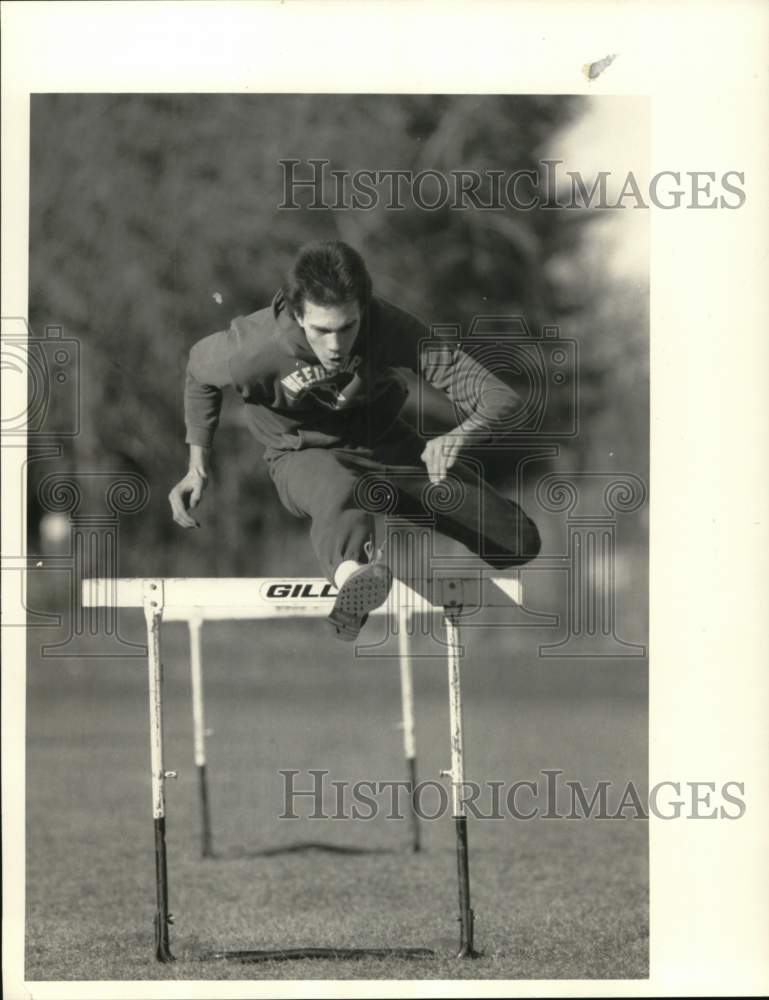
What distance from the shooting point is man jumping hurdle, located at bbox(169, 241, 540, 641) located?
667cm

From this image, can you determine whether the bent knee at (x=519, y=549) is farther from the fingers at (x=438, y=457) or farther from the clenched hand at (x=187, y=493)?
the clenched hand at (x=187, y=493)

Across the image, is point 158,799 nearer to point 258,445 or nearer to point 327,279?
point 258,445

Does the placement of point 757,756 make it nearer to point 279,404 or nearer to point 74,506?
point 279,404

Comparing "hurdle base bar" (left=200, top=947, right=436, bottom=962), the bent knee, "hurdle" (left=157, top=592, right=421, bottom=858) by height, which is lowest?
"hurdle base bar" (left=200, top=947, right=436, bottom=962)

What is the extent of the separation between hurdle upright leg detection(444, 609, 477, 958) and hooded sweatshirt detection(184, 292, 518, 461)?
0.89 meters

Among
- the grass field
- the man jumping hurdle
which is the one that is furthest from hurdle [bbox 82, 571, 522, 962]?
the man jumping hurdle

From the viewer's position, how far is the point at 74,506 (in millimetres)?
7031

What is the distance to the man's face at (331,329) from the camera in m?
6.65

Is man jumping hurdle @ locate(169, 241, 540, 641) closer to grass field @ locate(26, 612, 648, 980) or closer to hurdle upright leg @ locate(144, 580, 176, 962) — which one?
hurdle upright leg @ locate(144, 580, 176, 962)

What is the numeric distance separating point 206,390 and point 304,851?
3.55 meters

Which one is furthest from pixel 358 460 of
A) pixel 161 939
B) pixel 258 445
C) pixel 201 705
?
pixel 201 705

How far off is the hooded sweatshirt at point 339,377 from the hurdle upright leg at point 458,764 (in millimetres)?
891

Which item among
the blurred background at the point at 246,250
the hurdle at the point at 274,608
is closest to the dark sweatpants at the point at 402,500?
the hurdle at the point at 274,608

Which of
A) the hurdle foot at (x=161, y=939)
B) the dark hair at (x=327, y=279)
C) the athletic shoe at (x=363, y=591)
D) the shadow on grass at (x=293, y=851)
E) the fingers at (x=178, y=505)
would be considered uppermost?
the dark hair at (x=327, y=279)
